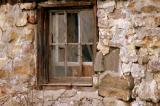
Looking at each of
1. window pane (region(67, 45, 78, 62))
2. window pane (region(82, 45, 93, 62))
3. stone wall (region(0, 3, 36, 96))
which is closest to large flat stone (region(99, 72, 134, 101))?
window pane (region(82, 45, 93, 62))

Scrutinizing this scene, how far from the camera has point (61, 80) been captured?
Answer: 17.3ft

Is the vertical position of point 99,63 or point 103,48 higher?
point 103,48

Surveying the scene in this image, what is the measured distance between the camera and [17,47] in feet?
17.3

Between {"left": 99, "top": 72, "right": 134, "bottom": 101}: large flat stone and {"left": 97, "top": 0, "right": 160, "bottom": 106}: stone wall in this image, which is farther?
{"left": 99, "top": 72, "right": 134, "bottom": 101}: large flat stone

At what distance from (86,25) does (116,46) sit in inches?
19.3

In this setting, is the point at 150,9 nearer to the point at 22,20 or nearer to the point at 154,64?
the point at 154,64

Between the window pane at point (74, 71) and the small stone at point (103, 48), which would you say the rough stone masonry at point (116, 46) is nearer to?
the small stone at point (103, 48)

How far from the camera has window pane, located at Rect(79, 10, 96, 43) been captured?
202 inches

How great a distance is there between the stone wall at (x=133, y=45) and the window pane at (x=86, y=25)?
0.21m

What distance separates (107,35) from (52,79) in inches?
32.2

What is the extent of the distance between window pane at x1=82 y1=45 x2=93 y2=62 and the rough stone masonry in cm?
23

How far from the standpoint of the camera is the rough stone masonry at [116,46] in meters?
4.63

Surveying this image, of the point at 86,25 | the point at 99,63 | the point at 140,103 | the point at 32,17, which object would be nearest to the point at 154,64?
the point at 140,103

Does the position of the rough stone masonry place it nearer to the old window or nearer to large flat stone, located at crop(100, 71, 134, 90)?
large flat stone, located at crop(100, 71, 134, 90)
